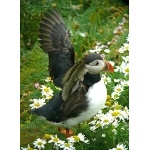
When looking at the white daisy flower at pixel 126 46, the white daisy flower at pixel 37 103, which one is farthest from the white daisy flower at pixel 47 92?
the white daisy flower at pixel 126 46

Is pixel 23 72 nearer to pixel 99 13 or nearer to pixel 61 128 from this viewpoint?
pixel 61 128

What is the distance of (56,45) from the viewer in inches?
102

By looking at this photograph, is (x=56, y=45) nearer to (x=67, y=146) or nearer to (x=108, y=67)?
(x=108, y=67)

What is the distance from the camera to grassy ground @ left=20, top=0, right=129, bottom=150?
8.45ft

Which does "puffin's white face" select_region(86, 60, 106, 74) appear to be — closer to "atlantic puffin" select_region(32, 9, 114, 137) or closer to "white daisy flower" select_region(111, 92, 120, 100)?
"atlantic puffin" select_region(32, 9, 114, 137)

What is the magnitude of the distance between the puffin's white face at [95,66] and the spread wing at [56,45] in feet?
0.40

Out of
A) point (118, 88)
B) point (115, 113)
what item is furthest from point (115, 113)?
point (118, 88)

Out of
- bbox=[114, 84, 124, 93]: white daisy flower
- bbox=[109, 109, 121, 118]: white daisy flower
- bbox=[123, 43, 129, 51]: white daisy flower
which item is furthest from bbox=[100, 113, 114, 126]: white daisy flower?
bbox=[123, 43, 129, 51]: white daisy flower

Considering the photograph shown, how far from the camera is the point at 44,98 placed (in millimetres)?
2596

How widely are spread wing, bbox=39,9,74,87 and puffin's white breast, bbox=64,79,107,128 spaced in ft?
0.46

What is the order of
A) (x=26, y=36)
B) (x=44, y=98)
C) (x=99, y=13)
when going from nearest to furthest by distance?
(x=44, y=98)
(x=26, y=36)
(x=99, y=13)
